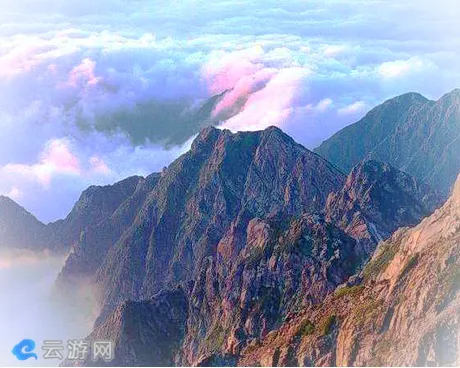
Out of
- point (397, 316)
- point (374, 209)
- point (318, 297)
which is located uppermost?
point (374, 209)

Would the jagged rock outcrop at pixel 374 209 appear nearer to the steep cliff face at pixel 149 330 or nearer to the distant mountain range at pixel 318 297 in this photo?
the distant mountain range at pixel 318 297

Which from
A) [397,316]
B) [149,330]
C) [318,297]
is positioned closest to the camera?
[397,316]

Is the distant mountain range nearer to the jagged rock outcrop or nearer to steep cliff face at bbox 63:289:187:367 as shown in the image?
steep cliff face at bbox 63:289:187:367

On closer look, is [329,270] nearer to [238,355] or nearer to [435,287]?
[238,355]

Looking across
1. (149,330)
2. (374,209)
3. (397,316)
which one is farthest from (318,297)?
(374,209)

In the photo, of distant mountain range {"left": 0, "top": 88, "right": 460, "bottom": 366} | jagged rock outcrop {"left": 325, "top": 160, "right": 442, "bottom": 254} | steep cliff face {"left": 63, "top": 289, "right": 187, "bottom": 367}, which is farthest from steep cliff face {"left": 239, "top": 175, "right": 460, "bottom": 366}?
steep cliff face {"left": 63, "top": 289, "right": 187, "bottom": 367}

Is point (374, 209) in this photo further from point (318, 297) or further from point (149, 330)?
point (149, 330)

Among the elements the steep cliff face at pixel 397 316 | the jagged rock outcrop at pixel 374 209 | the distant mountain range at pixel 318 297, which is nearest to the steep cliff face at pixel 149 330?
the distant mountain range at pixel 318 297

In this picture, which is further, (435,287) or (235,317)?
(235,317)

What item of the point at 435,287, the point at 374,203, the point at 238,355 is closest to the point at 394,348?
the point at 435,287
